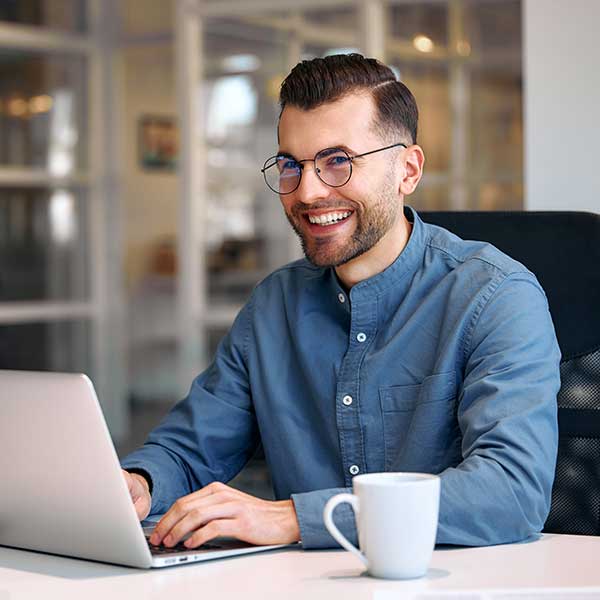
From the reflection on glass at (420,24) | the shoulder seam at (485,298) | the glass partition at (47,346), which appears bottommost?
the glass partition at (47,346)

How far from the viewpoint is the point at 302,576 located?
1234 mm

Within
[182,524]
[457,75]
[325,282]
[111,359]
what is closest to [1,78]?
[111,359]

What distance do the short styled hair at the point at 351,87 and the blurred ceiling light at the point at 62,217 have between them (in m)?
4.08

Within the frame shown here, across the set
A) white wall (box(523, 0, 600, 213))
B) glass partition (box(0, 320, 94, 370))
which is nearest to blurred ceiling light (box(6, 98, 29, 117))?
glass partition (box(0, 320, 94, 370))

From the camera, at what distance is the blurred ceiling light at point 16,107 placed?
18.5 ft

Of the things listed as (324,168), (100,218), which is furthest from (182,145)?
(324,168)

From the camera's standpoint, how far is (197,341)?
4891mm

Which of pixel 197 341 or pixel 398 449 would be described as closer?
pixel 398 449

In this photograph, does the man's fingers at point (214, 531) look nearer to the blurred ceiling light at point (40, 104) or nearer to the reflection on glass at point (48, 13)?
the reflection on glass at point (48, 13)

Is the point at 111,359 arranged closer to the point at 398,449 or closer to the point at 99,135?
the point at 99,135

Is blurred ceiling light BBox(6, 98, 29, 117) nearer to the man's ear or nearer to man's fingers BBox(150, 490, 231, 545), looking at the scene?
the man's ear

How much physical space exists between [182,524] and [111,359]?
466cm

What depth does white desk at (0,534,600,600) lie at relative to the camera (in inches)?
45.9

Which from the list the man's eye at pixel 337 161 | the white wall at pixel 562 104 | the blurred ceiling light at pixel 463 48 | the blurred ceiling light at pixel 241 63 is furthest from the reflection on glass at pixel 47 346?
the man's eye at pixel 337 161
